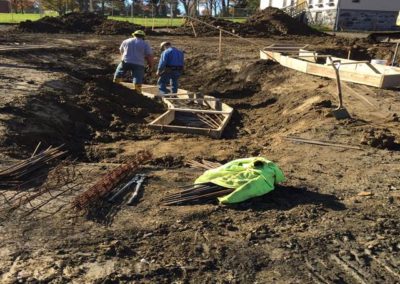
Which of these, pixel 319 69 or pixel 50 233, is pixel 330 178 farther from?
pixel 319 69

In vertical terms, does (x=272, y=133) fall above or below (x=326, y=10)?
below

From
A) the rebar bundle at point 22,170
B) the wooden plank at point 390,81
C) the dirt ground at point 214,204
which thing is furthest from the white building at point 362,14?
the rebar bundle at point 22,170

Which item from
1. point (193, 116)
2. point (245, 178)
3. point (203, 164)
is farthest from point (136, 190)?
point (193, 116)

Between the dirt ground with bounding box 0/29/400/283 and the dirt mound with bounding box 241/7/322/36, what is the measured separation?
1538cm

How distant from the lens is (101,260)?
365cm

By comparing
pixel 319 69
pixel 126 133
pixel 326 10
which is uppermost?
pixel 326 10

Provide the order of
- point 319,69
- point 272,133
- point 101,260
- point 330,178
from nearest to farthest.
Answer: point 101,260 < point 330,178 < point 272,133 < point 319,69

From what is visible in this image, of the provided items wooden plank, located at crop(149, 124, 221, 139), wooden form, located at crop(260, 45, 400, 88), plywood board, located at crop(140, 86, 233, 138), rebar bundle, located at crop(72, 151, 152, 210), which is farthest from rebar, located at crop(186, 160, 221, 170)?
wooden form, located at crop(260, 45, 400, 88)

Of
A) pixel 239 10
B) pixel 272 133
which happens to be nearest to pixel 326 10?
pixel 239 10

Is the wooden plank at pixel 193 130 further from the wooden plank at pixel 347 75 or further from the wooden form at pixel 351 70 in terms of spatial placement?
the wooden plank at pixel 347 75

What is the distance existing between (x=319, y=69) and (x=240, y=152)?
19.9 feet

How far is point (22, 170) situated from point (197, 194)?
2244 millimetres

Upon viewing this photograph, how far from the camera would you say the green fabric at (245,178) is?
15.4ft

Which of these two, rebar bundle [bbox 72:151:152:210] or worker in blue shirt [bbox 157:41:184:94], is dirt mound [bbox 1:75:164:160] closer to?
worker in blue shirt [bbox 157:41:184:94]
